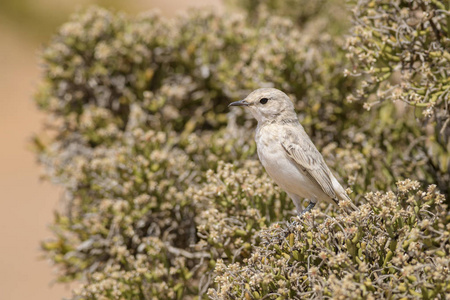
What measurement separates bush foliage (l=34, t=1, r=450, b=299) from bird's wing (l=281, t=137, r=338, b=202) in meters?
0.29

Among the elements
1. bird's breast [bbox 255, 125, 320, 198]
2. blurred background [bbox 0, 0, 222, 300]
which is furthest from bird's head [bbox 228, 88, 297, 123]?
blurred background [bbox 0, 0, 222, 300]

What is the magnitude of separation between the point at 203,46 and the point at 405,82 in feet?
9.94

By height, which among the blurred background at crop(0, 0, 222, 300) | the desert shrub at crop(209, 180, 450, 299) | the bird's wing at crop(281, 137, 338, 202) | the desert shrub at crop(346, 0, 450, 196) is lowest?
the desert shrub at crop(209, 180, 450, 299)

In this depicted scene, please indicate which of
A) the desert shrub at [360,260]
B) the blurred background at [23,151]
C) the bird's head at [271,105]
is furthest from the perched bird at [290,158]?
the blurred background at [23,151]

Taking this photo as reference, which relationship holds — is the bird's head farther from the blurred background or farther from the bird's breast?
the blurred background

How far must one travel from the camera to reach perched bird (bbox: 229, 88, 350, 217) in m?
4.03

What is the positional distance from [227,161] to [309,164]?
4.49ft

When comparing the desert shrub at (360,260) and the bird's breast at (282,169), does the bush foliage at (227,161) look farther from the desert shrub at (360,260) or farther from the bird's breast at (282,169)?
the bird's breast at (282,169)

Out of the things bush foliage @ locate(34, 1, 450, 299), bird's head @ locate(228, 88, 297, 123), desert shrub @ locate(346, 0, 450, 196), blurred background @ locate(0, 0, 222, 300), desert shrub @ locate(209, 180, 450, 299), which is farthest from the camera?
blurred background @ locate(0, 0, 222, 300)

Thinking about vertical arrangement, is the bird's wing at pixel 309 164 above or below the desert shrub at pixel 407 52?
below

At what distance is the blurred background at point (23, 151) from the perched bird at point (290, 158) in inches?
135

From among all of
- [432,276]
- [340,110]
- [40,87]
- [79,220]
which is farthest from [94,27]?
[432,276]

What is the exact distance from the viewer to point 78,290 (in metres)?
4.53

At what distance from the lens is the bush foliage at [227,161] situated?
3.14 m
